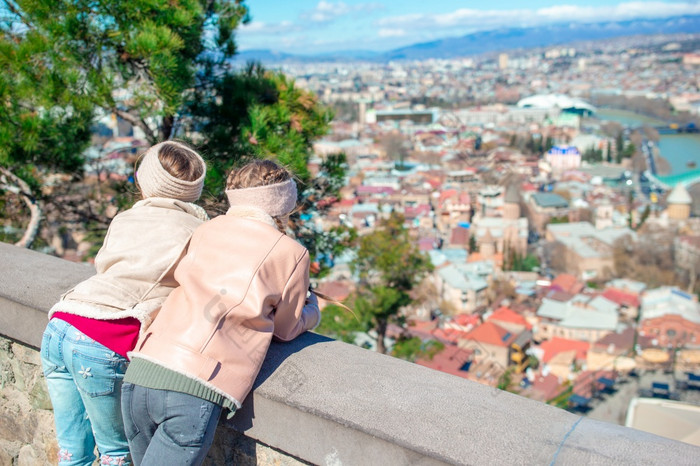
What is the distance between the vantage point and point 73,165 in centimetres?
328

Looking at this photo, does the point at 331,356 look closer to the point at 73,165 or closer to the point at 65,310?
the point at 65,310

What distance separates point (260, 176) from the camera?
3.92ft

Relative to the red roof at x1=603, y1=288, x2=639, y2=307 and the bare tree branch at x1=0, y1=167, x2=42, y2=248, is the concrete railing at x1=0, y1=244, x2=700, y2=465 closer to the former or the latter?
the bare tree branch at x1=0, y1=167, x2=42, y2=248

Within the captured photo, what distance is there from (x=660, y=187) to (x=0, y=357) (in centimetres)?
4587

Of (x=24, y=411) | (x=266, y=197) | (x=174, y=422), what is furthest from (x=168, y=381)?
(x=24, y=411)

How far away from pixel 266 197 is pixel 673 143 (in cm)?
7161

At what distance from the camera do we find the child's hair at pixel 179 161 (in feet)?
4.19

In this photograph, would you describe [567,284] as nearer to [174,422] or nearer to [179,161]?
[179,161]

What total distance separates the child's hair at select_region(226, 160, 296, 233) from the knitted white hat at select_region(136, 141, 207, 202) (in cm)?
11

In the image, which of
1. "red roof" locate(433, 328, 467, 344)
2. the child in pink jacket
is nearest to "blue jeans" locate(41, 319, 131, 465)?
the child in pink jacket

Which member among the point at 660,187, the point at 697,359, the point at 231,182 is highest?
the point at 231,182

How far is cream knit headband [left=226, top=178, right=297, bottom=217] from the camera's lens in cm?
117

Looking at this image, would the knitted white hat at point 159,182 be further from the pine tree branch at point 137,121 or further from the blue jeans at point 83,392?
the pine tree branch at point 137,121

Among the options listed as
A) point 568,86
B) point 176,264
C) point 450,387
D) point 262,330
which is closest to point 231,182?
point 176,264
